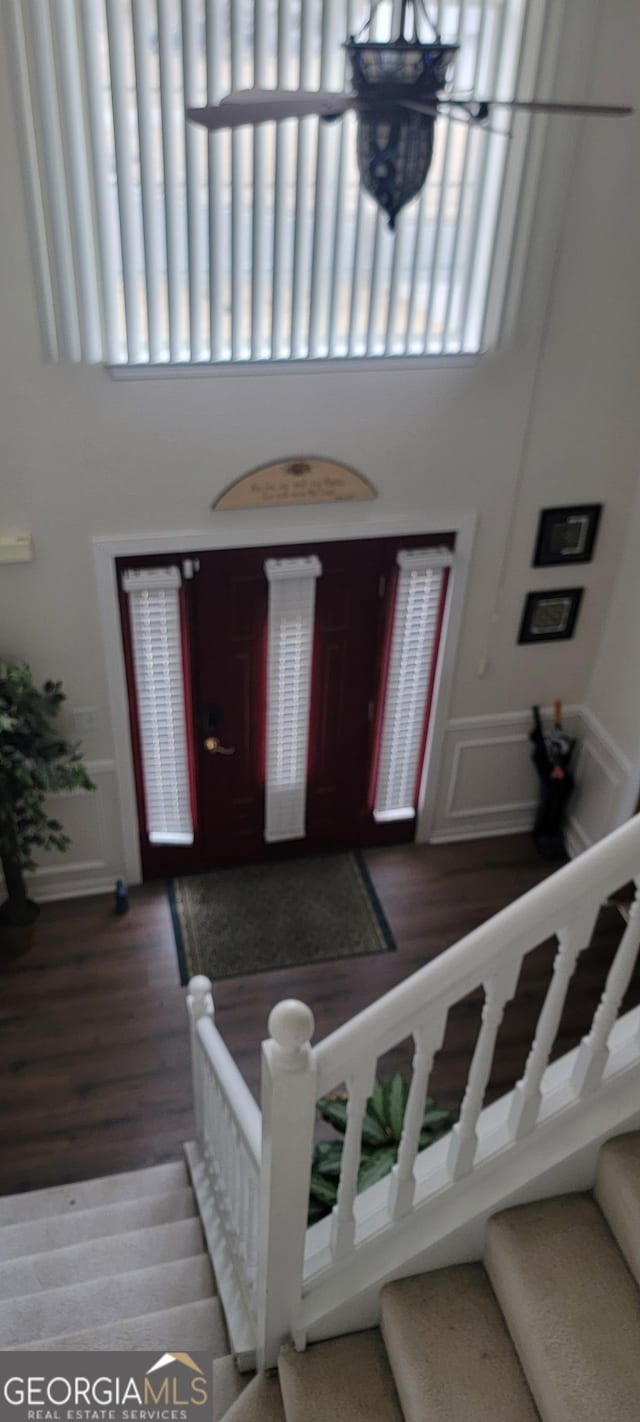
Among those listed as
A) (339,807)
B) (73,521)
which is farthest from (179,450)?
(339,807)

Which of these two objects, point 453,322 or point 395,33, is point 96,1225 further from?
point 395,33

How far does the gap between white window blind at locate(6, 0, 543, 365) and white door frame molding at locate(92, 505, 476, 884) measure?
0.79 m

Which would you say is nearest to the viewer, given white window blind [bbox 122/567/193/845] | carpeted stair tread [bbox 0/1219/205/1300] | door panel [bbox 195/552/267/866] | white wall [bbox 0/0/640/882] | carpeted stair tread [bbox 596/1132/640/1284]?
carpeted stair tread [bbox 596/1132/640/1284]

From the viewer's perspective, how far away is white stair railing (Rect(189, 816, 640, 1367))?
2.16 m

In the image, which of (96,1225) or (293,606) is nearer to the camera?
(96,1225)

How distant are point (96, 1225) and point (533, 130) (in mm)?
4497

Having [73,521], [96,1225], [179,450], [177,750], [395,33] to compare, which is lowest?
[96,1225]

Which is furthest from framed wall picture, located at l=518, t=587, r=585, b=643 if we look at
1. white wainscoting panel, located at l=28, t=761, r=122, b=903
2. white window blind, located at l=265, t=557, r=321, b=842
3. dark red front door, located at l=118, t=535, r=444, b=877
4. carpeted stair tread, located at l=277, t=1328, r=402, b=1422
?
carpeted stair tread, located at l=277, t=1328, r=402, b=1422

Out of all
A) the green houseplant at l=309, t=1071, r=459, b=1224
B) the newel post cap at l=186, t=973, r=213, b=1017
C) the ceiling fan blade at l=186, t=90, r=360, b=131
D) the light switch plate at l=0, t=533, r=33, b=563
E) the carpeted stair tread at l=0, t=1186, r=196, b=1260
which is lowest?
the carpeted stair tread at l=0, t=1186, r=196, b=1260

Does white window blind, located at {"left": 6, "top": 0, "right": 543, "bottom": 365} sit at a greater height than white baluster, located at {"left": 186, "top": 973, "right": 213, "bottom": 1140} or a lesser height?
greater

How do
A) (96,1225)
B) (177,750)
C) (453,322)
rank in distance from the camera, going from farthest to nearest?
(177,750) → (453,322) → (96,1225)

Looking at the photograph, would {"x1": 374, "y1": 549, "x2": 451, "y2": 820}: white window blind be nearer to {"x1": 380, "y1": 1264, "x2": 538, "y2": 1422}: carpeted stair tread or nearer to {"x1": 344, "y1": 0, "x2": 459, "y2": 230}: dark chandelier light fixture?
{"x1": 344, "y1": 0, "x2": 459, "y2": 230}: dark chandelier light fixture

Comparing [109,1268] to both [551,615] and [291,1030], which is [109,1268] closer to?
[291,1030]

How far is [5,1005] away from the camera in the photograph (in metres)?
5.21
